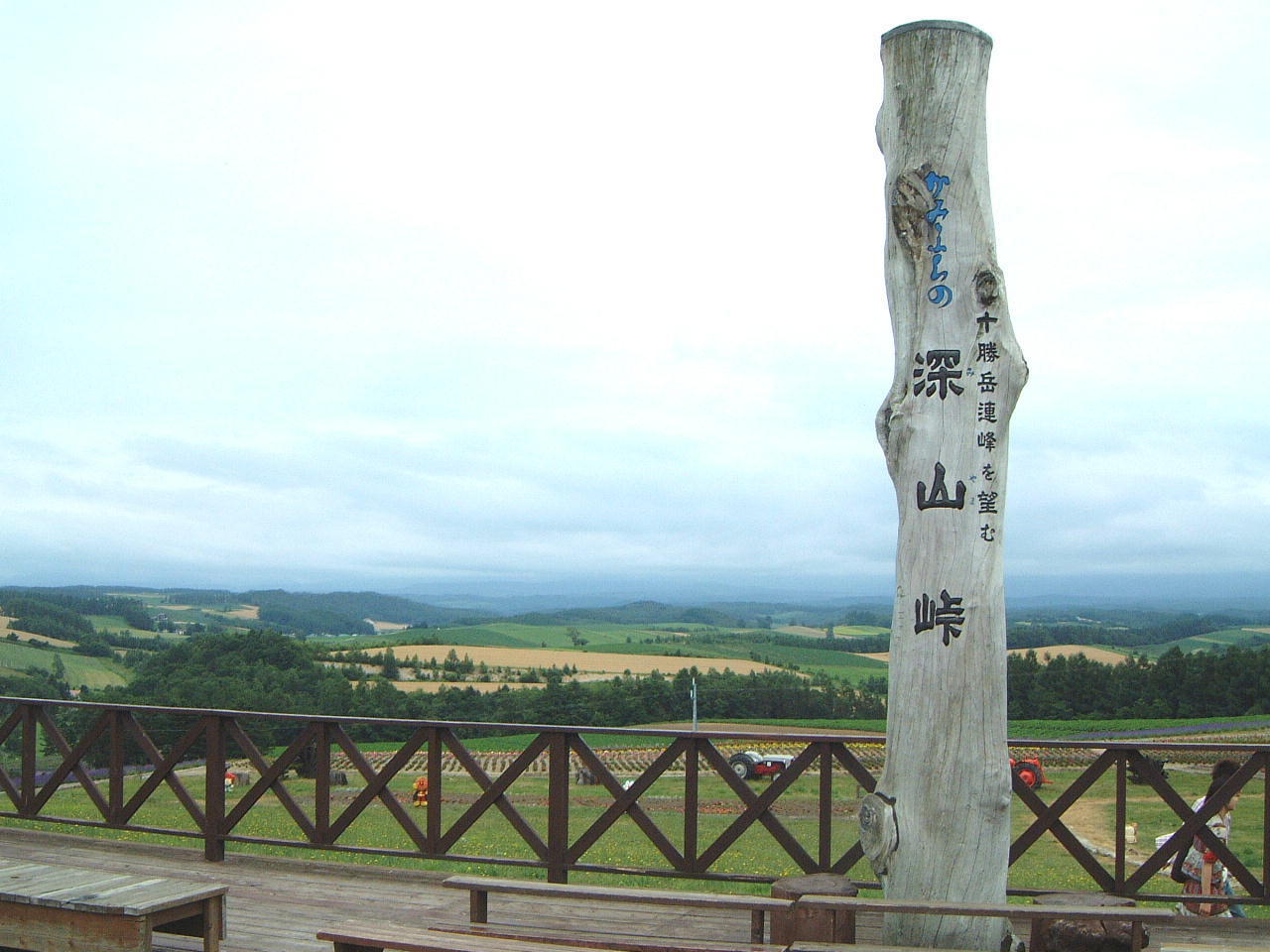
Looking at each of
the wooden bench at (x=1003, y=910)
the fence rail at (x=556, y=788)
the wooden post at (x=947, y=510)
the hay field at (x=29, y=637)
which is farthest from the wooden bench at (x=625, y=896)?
the hay field at (x=29, y=637)

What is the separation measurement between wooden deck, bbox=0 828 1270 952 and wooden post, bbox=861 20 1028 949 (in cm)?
131

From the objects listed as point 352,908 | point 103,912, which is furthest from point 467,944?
A: point 352,908

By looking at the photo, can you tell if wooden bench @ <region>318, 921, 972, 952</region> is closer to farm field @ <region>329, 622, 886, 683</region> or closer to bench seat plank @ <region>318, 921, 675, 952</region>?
bench seat plank @ <region>318, 921, 675, 952</region>

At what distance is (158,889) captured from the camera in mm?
5121

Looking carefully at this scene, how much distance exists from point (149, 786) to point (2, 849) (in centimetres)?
153

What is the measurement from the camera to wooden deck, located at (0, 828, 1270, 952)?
234 inches

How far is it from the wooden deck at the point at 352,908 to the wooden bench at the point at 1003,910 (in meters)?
1.05

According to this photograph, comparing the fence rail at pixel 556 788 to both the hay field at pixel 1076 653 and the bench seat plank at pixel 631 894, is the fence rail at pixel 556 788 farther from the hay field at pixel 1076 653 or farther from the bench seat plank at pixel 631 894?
the hay field at pixel 1076 653

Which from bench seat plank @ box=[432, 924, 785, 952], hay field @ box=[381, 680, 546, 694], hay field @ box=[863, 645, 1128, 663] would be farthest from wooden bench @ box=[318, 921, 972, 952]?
hay field @ box=[863, 645, 1128, 663]

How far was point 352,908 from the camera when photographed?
6.47m

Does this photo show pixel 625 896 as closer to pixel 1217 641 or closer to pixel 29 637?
pixel 29 637

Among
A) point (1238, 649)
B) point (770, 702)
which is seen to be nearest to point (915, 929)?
point (770, 702)

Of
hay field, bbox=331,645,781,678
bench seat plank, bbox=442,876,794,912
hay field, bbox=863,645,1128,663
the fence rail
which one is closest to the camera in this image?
bench seat plank, bbox=442,876,794,912

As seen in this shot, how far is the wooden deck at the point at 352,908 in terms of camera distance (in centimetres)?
594
